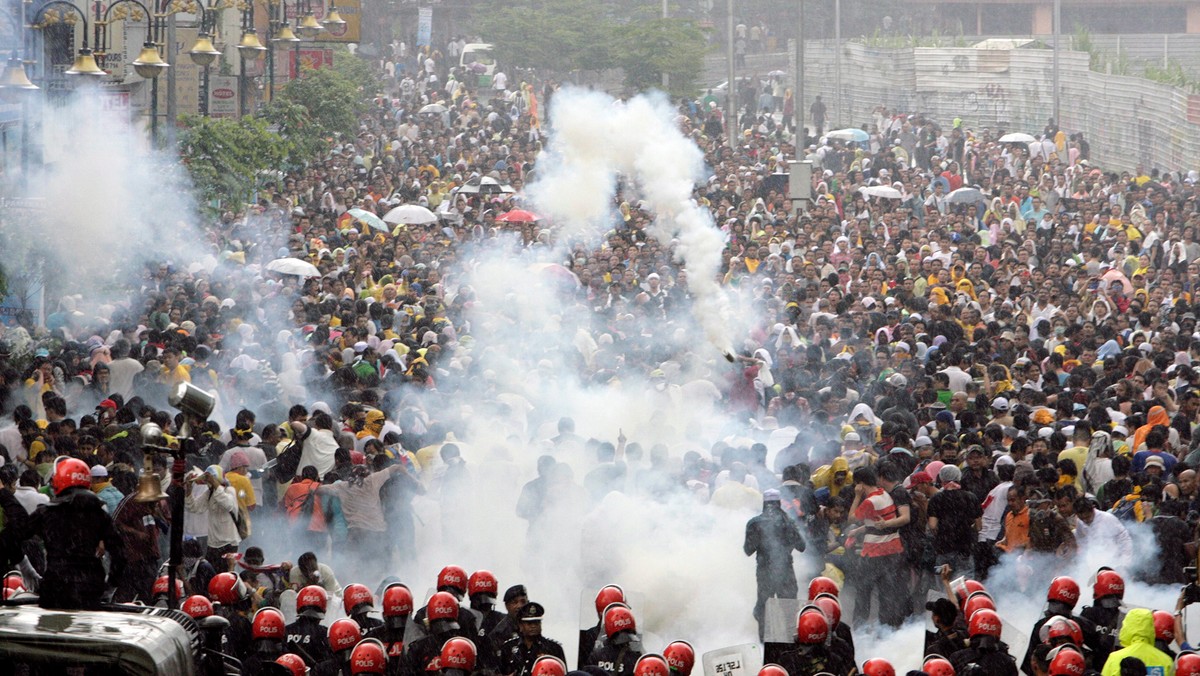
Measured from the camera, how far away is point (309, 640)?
352 inches

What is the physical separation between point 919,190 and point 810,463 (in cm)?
1531

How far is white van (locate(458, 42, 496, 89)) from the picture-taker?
143 feet

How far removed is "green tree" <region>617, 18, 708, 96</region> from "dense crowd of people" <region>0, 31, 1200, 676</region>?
12831 mm

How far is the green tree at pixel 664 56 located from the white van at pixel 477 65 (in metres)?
5.26

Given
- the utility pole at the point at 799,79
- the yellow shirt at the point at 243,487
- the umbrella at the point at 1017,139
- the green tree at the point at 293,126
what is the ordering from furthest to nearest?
→ the umbrella at the point at 1017,139 < the green tree at the point at 293,126 < the utility pole at the point at 799,79 < the yellow shirt at the point at 243,487

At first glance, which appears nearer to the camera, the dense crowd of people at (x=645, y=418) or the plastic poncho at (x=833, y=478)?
the dense crowd of people at (x=645, y=418)

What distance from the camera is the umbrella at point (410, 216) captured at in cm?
2333

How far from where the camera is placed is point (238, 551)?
11.4 meters

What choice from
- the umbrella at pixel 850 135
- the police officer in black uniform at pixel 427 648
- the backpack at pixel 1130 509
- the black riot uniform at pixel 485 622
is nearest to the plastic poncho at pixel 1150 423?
the backpack at pixel 1130 509

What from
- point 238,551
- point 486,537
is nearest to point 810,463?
point 486,537

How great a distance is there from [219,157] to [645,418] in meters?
10.4

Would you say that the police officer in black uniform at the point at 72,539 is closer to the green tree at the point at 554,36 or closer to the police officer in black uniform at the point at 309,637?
the police officer in black uniform at the point at 309,637

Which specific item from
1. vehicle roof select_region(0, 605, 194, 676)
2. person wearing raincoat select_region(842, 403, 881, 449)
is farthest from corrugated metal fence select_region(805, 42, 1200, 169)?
vehicle roof select_region(0, 605, 194, 676)

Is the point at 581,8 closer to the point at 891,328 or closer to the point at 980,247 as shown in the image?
the point at 980,247
